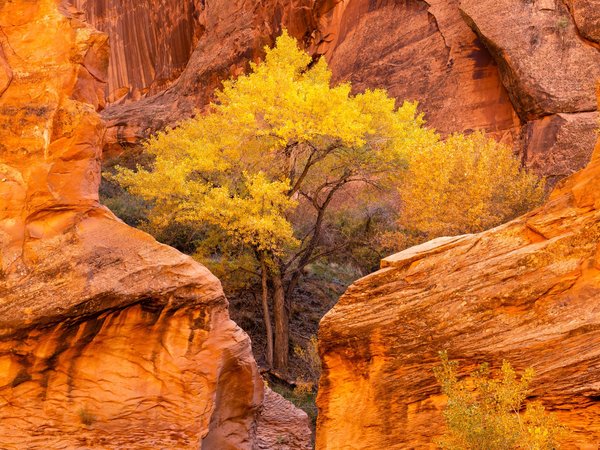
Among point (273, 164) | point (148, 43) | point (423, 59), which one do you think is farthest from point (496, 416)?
point (148, 43)

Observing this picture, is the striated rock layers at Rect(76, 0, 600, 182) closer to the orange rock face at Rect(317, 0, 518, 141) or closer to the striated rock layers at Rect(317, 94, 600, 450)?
the orange rock face at Rect(317, 0, 518, 141)

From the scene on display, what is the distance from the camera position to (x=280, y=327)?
2194cm

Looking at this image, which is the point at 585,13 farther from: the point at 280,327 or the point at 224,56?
the point at 224,56

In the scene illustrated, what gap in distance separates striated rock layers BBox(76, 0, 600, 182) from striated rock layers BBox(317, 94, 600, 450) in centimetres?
988

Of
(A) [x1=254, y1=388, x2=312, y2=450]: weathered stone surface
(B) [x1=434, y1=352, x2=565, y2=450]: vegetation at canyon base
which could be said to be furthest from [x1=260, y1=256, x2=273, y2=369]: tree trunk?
(B) [x1=434, y1=352, x2=565, y2=450]: vegetation at canyon base

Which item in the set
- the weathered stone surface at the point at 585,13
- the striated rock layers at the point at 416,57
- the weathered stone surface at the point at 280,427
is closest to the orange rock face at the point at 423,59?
the striated rock layers at the point at 416,57

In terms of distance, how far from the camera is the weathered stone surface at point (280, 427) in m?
15.2

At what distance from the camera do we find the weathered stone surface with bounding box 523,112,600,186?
81.7 feet

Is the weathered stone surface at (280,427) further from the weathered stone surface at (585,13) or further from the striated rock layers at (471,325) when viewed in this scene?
the weathered stone surface at (585,13)

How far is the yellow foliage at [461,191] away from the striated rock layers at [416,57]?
3850 mm

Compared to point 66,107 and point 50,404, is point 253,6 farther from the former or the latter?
point 50,404

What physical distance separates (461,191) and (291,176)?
4.67 meters

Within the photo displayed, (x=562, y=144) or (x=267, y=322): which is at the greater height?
(x=562, y=144)

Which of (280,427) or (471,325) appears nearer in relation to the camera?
(471,325)
